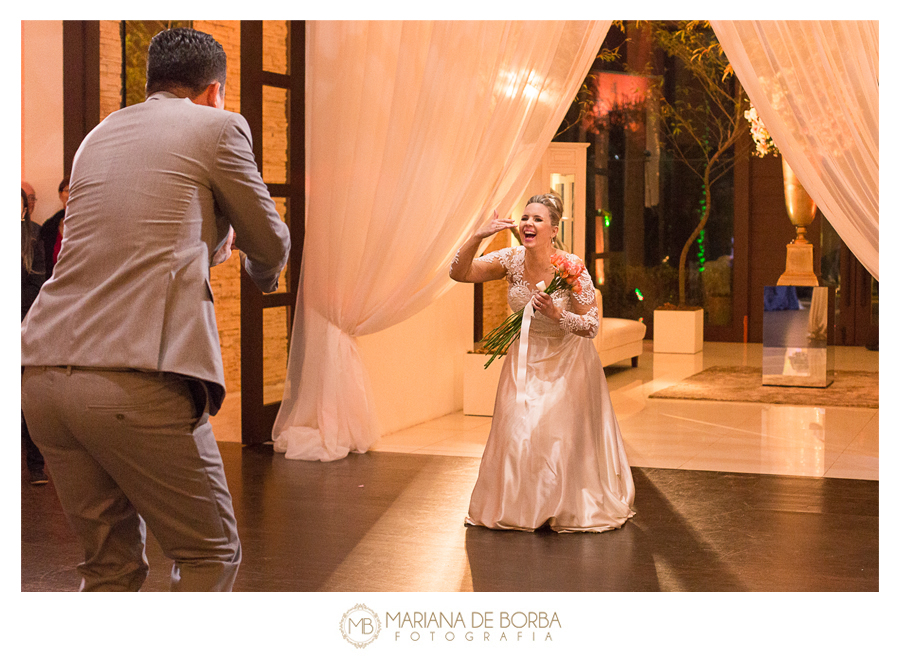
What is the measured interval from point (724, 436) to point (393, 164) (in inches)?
104

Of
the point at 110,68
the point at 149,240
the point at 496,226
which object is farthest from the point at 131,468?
the point at 110,68

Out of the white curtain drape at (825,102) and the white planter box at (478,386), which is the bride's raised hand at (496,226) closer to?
the white curtain drape at (825,102)

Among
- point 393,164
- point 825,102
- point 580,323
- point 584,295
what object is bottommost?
point 580,323

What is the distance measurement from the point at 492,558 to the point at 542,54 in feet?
8.29

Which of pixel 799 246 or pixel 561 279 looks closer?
pixel 561 279

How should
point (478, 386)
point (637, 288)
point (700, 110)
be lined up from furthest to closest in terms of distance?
point (637, 288), point (700, 110), point (478, 386)

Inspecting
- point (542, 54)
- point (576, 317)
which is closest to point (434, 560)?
point (576, 317)

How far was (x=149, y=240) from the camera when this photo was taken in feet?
5.99

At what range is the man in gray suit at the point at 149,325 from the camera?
1.81 meters

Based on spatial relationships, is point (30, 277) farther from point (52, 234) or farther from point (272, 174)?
point (272, 174)

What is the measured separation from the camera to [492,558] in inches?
139

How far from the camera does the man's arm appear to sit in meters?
1.85
